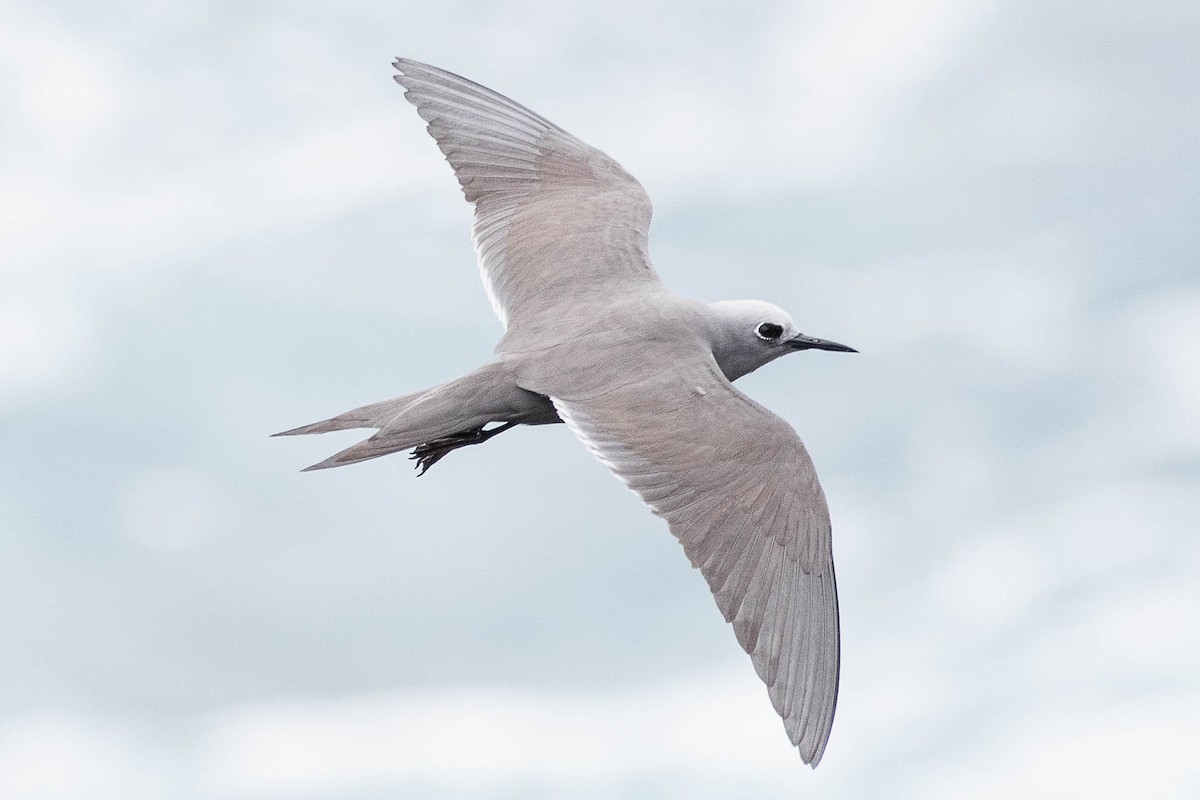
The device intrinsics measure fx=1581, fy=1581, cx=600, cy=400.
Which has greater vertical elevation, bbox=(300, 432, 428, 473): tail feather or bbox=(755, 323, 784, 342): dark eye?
bbox=(755, 323, 784, 342): dark eye

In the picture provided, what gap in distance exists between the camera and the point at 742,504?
863 centimetres

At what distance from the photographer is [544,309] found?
33.0ft

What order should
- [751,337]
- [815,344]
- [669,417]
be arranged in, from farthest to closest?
[815,344]
[751,337]
[669,417]

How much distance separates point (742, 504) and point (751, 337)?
5.08 ft

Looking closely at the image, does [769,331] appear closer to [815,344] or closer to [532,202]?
[815,344]

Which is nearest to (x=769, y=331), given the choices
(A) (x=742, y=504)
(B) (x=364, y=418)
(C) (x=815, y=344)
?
(C) (x=815, y=344)

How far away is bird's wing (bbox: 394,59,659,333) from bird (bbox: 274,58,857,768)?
2 cm

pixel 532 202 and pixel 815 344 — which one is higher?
pixel 532 202

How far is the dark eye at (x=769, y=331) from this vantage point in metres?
9.86

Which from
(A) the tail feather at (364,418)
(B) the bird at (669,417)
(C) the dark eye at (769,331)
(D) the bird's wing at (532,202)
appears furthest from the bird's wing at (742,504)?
(D) the bird's wing at (532,202)

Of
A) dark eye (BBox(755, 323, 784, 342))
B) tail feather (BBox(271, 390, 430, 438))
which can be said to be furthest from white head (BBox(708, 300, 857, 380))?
tail feather (BBox(271, 390, 430, 438))

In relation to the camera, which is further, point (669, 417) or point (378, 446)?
point (378, 446)

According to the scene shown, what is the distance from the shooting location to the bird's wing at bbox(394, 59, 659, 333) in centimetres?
1033

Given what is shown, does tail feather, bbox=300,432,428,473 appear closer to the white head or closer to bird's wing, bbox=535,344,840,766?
bird's wing, bbox=535,344,840,766
